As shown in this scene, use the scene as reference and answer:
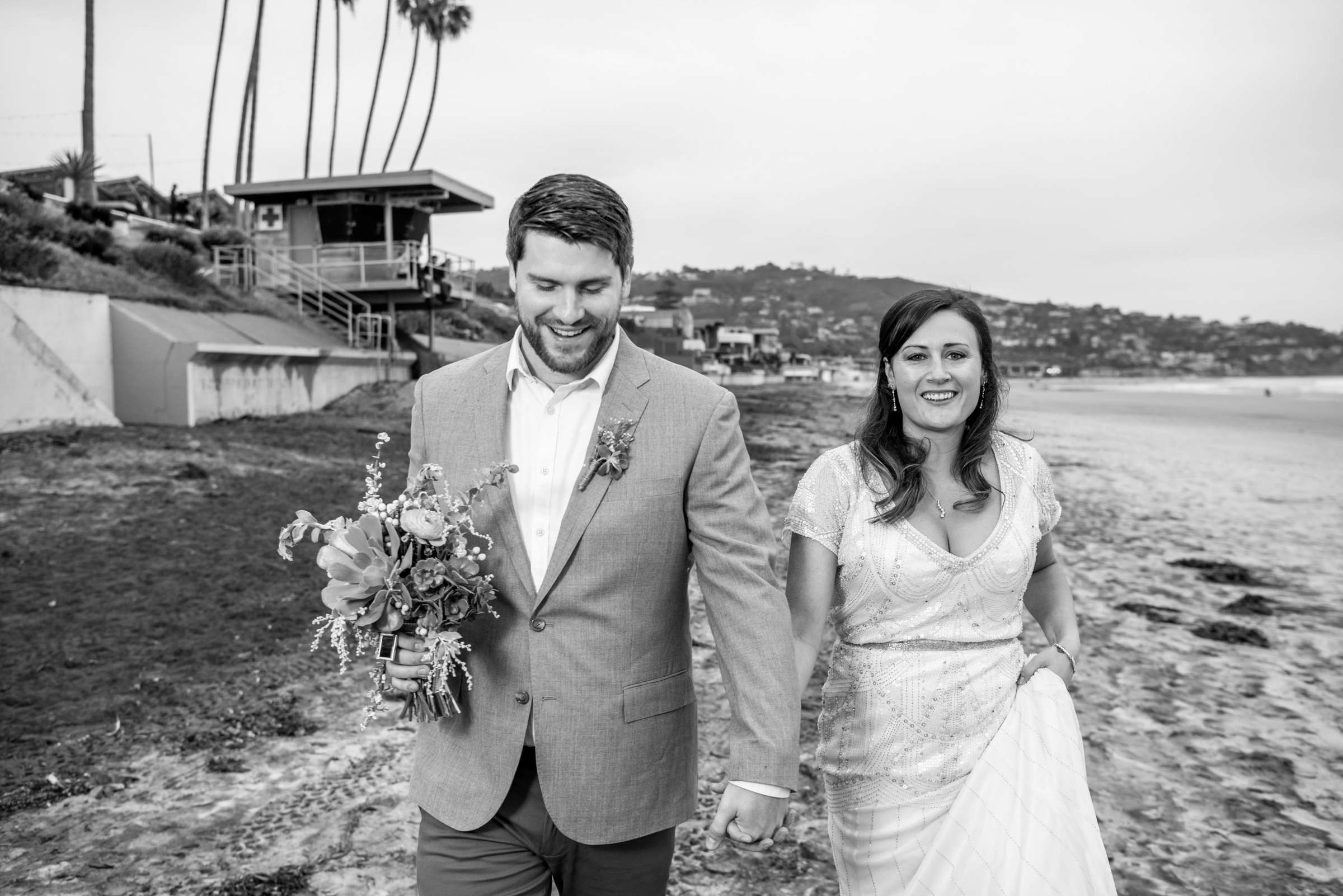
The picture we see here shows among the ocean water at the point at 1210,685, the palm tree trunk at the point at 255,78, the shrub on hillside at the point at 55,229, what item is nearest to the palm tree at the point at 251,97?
the palm tree trunk at the point at 255,78

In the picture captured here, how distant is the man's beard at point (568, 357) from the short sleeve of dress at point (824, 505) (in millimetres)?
739

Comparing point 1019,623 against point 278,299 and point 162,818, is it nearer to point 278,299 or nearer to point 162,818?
point 162,818

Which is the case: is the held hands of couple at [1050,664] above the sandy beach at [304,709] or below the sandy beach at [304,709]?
above

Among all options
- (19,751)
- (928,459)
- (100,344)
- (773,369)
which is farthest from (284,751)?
(773,369)

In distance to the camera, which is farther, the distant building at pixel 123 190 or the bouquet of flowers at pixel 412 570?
the distant building at pixel 123 190

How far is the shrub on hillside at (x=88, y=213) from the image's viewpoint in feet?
81.4

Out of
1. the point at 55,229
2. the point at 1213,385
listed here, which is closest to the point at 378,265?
the point at 55,229

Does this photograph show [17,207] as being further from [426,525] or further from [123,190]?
[123,190]

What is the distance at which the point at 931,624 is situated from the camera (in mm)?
2762

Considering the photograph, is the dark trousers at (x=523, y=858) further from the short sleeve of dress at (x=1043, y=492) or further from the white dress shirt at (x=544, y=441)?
the short sleeve of dress at (x=1043, y=492)

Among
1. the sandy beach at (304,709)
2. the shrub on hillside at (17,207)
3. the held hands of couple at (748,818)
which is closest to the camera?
the held hands of couple at (748,818)

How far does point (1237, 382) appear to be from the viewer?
97.3m

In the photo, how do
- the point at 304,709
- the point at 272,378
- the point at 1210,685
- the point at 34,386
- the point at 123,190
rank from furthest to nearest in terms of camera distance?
A: the point at 123,190
the point at 272,378
the point at 34,386
the point at 1210,685
the point at 304,709

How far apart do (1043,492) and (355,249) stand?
26.1 metres
